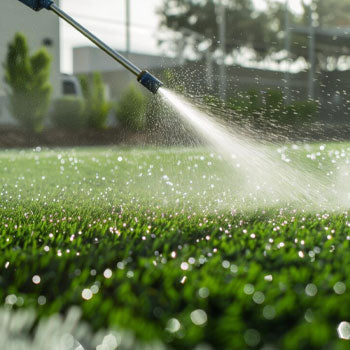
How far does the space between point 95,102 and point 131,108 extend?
959 mm

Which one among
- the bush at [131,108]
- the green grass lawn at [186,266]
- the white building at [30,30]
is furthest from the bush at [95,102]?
the green grass lawn at [186,266]

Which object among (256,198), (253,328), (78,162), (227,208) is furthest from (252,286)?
(78,162)

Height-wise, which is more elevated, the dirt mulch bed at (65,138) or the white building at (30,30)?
the white building at (30,30)

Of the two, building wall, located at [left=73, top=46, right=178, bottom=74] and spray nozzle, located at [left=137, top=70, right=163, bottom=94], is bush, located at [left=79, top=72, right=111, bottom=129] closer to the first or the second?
building wall, located at [left=73, top=46, right=178, bottom=74]

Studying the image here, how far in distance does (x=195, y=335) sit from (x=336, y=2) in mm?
40032

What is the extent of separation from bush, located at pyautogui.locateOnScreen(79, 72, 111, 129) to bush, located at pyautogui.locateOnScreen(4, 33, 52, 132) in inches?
44.3

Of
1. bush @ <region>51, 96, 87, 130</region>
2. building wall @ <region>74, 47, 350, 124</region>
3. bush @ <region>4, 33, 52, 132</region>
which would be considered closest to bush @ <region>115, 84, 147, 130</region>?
building wall @ <region>74, 47, 350, 124</region>

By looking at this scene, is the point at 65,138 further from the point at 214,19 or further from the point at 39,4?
the point at 214,19

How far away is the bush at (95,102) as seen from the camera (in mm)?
13961

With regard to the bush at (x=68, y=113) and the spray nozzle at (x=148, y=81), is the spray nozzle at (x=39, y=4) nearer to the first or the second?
the spray nozzle at (x=148, y=81)

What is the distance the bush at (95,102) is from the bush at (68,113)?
17 centimetres

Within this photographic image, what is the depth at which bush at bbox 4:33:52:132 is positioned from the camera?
1290 centimetres

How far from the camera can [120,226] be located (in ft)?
8.88

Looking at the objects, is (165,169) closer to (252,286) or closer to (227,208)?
(227,208)
